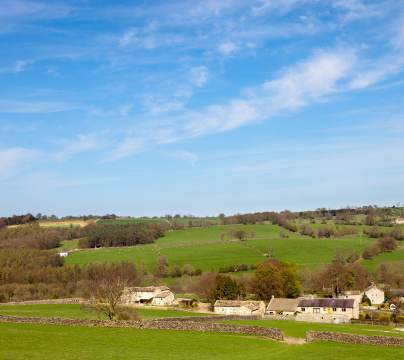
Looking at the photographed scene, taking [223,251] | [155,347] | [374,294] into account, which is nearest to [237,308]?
[374,294]

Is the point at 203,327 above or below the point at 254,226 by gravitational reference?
below

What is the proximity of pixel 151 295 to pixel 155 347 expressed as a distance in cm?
5115

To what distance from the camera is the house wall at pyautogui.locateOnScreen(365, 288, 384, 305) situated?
90.4 metres

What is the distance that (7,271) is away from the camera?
4055 inches

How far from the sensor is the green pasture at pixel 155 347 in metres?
36.0

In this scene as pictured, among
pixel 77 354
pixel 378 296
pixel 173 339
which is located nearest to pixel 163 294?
pixel 378 296

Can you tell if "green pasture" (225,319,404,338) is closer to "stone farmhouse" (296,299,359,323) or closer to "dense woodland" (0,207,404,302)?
"stone farmhouse" (296,299,359,323)

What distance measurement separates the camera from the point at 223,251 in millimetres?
123188

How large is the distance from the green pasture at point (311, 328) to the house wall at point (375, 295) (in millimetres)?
29824

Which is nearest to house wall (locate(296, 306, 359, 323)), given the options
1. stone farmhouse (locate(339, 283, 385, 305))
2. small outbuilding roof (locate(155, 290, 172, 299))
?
stone farmhouse (locate(339, 283, 385, 305))

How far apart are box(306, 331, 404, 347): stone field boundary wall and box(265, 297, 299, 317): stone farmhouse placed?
27.6 metres

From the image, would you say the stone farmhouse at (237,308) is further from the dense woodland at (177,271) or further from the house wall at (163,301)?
the house wall at (163,301)

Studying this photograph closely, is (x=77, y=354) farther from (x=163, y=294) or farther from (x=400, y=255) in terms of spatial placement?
(x=400, y=255)

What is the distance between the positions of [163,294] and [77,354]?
52.8 metres
